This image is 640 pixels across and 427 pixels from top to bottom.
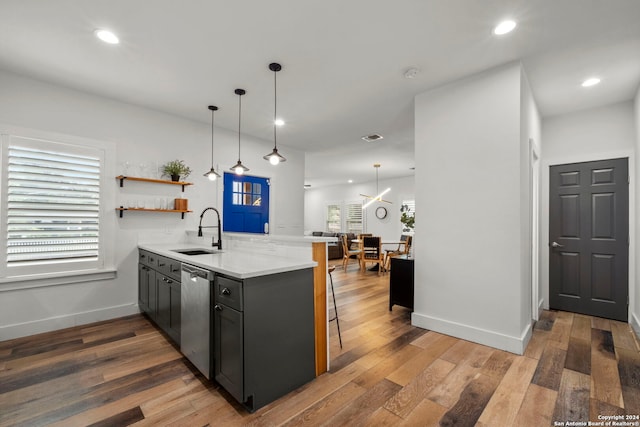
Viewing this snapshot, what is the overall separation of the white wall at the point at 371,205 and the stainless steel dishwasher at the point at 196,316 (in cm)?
802

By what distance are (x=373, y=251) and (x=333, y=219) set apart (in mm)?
4738

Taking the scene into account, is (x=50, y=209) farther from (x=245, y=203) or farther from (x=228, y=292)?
(x=228, y=292)

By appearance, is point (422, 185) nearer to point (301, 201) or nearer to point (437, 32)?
point (437, 32)

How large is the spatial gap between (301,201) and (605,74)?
15.0 feet

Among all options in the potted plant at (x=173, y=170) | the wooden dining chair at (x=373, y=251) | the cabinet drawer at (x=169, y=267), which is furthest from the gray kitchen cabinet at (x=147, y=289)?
the wooden dining chair at (x=373, y=251)

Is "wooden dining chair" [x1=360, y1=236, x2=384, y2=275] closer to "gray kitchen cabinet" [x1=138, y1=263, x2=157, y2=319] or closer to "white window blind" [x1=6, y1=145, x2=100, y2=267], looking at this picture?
"gray kitchen cabinet" [x1=138, y1=263, x2=157, y2=319]

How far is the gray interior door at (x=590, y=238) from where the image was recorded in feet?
11.6

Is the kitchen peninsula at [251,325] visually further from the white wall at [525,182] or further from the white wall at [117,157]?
the white wall at [525,182]

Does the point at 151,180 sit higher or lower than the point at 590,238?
higher

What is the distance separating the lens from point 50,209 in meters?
3.20

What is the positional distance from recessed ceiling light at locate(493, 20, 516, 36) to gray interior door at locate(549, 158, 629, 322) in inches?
99.3

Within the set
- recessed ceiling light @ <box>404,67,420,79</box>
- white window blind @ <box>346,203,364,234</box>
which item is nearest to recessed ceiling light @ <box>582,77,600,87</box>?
recessed ceiling light @ <box>404,67,420,79</box>

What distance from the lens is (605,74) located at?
2951 millimetres

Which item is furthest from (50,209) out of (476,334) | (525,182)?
(525,182)
